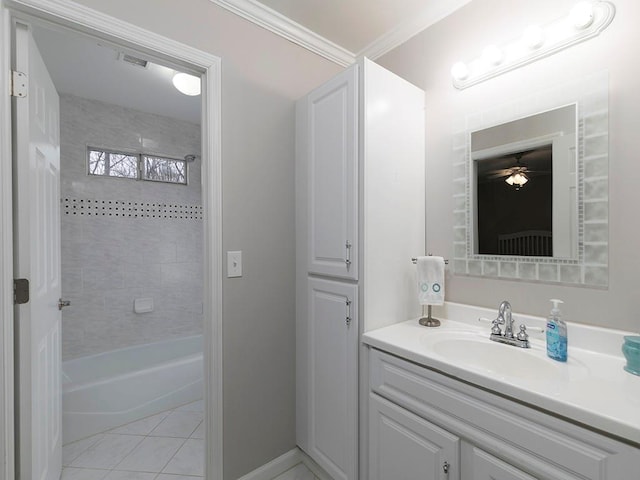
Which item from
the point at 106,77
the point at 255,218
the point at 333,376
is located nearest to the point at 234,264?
the point at 255,218

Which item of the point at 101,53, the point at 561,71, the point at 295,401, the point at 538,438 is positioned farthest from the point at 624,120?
the point at 101,53

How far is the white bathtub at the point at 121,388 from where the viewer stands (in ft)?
6.64

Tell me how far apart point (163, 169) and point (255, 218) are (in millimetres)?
2000

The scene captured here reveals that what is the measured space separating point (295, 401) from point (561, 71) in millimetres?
2004

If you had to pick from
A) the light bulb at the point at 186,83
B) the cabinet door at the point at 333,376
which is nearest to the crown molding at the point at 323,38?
the light bulb at the point at 186,83

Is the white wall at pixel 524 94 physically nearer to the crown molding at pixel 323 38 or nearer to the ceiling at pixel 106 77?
the crown molding at pixel 323 38

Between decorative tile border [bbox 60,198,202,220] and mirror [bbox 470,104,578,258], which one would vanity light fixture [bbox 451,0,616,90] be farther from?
decorative tile border [bbox 60,198,202,220]

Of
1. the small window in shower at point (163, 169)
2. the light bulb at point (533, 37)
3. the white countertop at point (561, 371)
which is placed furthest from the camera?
the small window in shower at point (163, 169)

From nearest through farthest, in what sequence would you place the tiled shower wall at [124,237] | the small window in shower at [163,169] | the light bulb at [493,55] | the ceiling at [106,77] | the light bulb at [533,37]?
the light bulb at [533,37] < the light bulb at [493,55] < the ceiling at [106,77] < the tiled shower wall at [124,237] < the small window in shower at [163,169]

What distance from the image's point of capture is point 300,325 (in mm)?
1691

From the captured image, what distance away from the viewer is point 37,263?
126 cm

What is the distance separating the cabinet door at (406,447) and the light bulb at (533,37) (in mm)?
1521

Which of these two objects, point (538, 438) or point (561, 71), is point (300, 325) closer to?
point (538, 438)

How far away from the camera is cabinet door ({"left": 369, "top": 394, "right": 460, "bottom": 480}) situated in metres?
1.00
